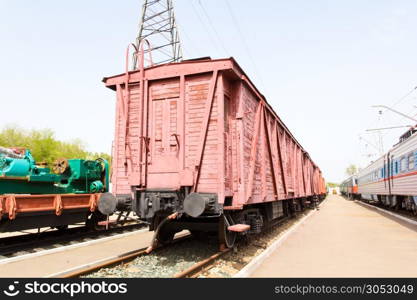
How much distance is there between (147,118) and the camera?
674cm

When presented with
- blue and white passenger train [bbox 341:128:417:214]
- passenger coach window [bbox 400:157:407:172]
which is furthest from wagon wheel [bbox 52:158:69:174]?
passenger coach window [bbox 400:157:407:172]

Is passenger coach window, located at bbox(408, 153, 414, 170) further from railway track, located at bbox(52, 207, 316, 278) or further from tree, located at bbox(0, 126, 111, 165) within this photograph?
tree, located at bbox(0, 126, 111, 165)

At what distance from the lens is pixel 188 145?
6.33m

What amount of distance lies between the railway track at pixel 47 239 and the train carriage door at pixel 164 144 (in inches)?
166

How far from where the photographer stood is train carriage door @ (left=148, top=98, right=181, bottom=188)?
20.5 feet

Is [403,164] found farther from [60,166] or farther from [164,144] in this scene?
[60,166]

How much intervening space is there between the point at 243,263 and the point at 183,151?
2602 millimetres

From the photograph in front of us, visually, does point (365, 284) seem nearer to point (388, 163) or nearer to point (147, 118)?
point (147, 118)

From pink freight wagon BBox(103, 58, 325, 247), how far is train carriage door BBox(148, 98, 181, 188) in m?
0.02

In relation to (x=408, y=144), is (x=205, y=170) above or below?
below

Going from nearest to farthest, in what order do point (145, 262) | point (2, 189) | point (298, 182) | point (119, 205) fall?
point (145, 262), point (119, 205), point (2, 189), point (298, 182)

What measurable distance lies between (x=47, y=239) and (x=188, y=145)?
19.4 ft

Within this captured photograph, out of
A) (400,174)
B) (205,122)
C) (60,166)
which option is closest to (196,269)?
(205,122)

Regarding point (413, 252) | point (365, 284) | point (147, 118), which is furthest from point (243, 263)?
point (413, 252)
